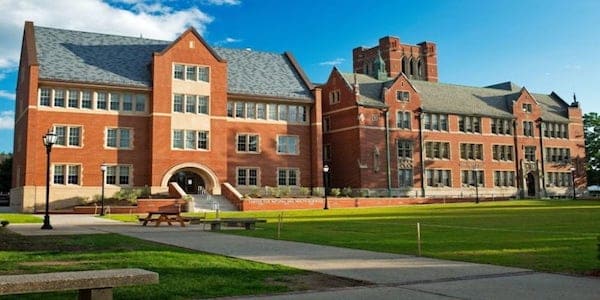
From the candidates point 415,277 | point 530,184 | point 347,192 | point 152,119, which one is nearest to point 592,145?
point 530,184

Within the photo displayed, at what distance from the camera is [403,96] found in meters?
61.0

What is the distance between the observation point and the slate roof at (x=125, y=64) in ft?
150

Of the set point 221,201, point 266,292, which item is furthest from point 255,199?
point 266,292

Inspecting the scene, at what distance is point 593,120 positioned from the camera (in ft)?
262

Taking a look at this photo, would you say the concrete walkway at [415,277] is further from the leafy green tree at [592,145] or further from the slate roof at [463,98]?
the leafy green tree at [592,145]

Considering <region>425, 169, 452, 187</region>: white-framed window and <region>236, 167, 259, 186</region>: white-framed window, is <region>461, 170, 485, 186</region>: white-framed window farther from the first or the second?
<region>236, 167, 259, 186</region>: white-framed window

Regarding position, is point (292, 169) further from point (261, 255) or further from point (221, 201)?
point (261, 255)

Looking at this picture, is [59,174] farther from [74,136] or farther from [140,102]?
[140,102]

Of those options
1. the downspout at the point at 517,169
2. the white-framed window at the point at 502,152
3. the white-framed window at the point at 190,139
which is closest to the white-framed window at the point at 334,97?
the white-framed window at the point at 190,139

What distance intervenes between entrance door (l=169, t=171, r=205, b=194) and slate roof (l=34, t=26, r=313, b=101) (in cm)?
842

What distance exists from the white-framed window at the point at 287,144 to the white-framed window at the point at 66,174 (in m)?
17.6

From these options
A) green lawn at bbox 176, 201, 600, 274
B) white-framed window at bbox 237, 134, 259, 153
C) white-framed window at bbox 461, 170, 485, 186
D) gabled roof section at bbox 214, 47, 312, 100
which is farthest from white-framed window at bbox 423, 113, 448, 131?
green lawn at bbox 176, 201, 600, 274

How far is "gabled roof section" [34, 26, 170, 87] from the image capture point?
45312 mm

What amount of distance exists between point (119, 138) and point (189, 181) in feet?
25.4
